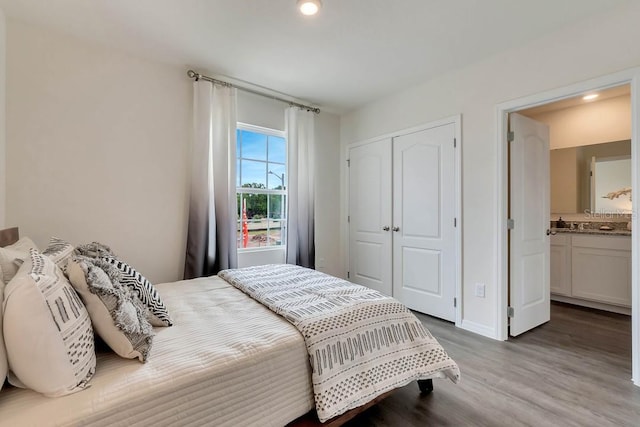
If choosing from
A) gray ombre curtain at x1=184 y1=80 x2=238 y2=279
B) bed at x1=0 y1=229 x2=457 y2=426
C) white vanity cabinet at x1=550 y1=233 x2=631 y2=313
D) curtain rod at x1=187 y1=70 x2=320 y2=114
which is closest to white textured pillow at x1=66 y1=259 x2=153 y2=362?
bed at x1=0 y1=229 x2=457 y2=426

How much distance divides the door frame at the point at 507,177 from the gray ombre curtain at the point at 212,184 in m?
2.50

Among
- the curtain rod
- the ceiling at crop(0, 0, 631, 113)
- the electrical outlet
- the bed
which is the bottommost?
the electrical outlet

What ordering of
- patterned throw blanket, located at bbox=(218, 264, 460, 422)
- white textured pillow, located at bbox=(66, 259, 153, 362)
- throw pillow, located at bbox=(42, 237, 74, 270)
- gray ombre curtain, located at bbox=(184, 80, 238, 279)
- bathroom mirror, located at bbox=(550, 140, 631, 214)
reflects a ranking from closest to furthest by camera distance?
1. white textured pillow, located at bbox=(66, 259, 153, 362)
2. patterned throw blanket, located at bbox=(218, 264, 460, 422)
3. throw pillow, located at bbox=(42, 237, 74, 270)
4. gray ombre curtain, located at bbox=(184, 80, 238, 279)
5. bathroom mirror, located at bbox=(550, 140, 631, 214)

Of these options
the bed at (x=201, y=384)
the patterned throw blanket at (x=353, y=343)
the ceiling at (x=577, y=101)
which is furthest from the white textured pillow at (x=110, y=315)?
→ the ceiling at (x=577, y=101)

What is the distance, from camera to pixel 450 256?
296 centimetres

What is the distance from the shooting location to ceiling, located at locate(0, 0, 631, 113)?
1.96 meters

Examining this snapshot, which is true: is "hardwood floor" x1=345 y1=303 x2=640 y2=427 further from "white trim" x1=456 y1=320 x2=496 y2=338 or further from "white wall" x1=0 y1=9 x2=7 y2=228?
"white wall" x1=0 y1=9 x2=7 y2=228

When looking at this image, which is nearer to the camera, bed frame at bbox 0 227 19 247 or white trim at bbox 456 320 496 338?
bed frame at bbox 0 227 19 247

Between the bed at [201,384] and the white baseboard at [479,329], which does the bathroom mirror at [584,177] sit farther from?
the bed at [201,384]

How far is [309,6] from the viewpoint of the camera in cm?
189

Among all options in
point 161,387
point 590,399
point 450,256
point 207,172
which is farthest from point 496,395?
point 207,172

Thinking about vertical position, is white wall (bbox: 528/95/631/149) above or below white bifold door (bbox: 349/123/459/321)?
above

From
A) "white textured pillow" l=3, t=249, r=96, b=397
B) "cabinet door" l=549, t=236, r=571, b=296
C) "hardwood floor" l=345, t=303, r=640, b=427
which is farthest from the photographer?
"cabinet door" l=549, t=236, r=571, b=296

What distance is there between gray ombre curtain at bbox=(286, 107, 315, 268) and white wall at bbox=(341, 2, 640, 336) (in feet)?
3.83
